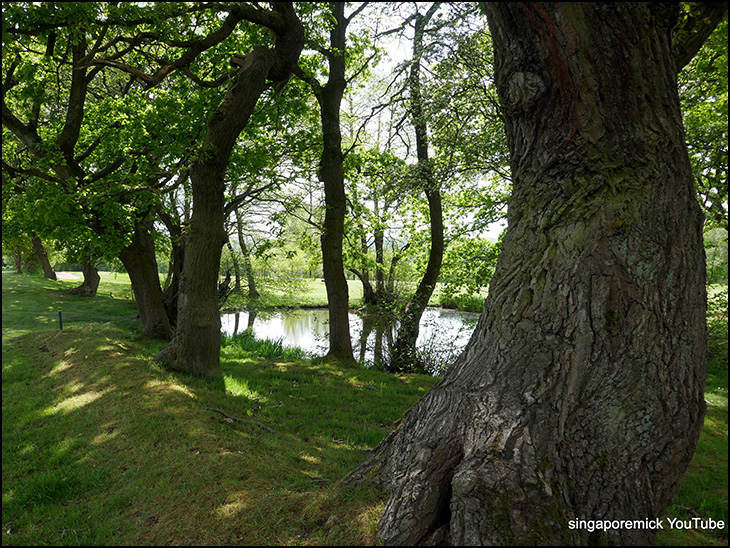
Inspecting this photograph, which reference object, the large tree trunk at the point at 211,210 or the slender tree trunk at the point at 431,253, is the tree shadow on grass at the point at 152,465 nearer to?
the large tree trunk at the point at 211,210

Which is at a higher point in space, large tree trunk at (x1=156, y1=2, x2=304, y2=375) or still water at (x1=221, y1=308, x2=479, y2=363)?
large tree trunk at (x1=156, y1=2, x2=304, y2=375)

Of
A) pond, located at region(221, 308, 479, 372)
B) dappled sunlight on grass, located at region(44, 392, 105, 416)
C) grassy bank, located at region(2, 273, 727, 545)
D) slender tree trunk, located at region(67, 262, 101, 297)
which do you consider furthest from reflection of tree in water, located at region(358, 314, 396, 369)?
slender tree trunk, located at region(67, 262, 101, 297)

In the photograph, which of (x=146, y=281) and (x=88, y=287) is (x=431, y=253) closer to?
(x=146, y=281)

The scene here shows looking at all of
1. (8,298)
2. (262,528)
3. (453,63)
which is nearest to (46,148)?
(453,63)

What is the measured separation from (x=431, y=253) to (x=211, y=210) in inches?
255

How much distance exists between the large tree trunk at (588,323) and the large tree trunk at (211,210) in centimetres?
514

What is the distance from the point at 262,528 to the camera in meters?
2.71

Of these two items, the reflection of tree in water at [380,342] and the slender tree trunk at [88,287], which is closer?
the reflection of tree in water at [380,342]

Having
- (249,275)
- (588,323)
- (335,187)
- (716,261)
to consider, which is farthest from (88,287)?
(716,261)

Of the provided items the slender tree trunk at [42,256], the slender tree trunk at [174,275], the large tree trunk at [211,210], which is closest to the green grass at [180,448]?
the large tree trunk at [211,210]

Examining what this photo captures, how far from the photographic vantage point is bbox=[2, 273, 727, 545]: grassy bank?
2834mm

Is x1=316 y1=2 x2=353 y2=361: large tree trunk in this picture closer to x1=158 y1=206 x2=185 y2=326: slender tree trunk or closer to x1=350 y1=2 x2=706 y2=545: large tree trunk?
x1=158 y1=206 x2=185 y2=326: slender tree trunk

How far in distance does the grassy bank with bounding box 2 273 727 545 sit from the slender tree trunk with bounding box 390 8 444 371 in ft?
6.76

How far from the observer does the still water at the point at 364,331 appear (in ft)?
36.4
